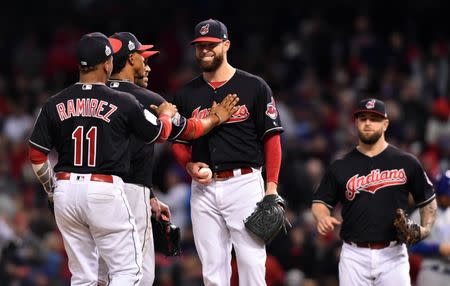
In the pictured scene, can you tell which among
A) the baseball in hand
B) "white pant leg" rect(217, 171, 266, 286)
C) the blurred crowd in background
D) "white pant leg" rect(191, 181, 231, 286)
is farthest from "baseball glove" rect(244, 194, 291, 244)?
the blurred crowd in background

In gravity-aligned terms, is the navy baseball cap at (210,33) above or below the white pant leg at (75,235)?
above

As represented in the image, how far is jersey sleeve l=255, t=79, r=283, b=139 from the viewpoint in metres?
6.86

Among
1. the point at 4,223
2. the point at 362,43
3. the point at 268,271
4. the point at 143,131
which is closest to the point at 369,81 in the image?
the point at 362,43

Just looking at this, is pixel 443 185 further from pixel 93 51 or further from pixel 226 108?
pixel 93 51

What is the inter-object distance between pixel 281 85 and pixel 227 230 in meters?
6.98

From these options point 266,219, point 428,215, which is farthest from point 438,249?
point 266,219

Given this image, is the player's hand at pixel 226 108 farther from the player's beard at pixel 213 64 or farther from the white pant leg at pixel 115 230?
the white pant leg at pixel 115 230

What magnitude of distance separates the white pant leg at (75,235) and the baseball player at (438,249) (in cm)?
291

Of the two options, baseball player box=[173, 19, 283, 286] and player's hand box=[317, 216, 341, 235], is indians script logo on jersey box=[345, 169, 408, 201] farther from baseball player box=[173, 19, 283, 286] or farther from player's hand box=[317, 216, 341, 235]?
baseball player box=[173, 19, 283, 286]

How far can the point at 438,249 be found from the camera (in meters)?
8.10

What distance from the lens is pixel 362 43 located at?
13.2 m

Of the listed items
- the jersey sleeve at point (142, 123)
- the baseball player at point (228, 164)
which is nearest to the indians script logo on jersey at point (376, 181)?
the baseball player at point (228, 164)

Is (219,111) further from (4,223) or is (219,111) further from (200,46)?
(4,223)

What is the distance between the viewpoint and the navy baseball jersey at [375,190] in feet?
24.0
